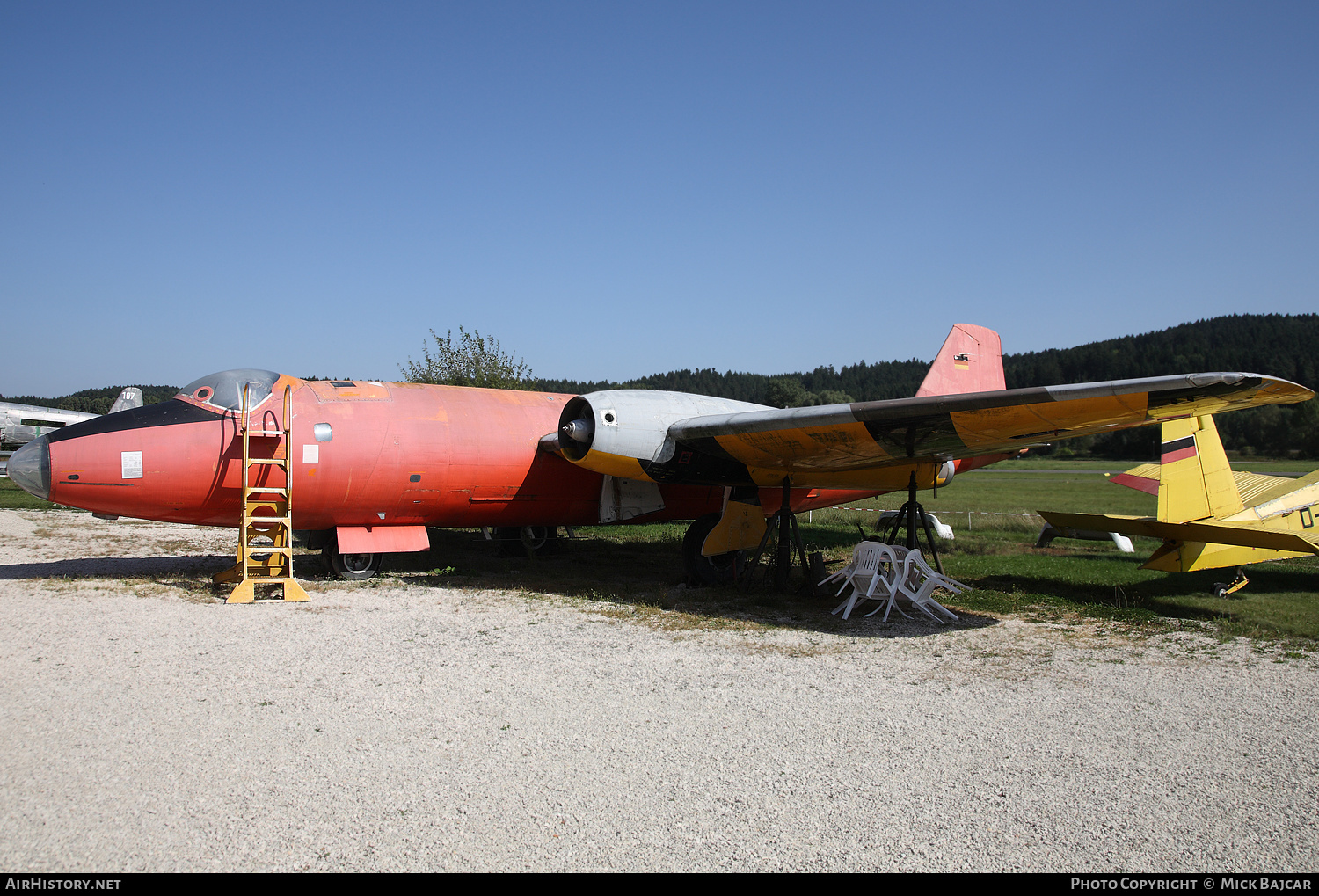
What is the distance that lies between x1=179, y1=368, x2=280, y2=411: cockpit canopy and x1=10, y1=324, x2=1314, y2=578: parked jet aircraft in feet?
0.08

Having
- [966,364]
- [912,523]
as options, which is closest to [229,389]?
[912,523]

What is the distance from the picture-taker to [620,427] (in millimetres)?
10523

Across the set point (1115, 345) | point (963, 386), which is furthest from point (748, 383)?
point (963, 386)

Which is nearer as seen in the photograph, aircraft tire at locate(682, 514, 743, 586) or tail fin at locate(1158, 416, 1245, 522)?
tail fin at locate(1158, 416, 1245, 522)

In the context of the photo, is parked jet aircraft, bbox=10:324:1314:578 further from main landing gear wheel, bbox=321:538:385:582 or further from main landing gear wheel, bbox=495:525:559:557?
main landing gear wheel, bbox=495:525:559:557

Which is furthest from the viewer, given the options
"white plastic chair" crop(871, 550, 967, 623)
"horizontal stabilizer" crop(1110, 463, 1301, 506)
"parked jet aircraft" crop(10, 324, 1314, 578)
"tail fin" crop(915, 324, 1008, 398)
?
"tail fin" crop(915, 324, 1008, 398)

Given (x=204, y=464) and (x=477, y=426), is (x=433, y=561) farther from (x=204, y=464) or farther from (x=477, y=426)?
(x=204, y=464)

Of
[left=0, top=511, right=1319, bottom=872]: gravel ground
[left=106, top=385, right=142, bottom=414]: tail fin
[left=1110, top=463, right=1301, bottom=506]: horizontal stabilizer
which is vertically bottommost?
[left=0, top=511, right=1319, bottom=872]: gravel ground

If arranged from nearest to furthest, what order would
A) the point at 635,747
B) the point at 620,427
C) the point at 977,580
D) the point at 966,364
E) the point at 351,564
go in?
the point at 635,747, the point at 620,427, the point at 351,564, the point at 977,580, the point at 966,364

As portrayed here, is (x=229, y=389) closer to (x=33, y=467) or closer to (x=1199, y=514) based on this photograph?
(x=33, y=467)

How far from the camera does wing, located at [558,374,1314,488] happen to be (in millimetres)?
7426

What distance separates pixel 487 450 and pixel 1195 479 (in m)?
10.9

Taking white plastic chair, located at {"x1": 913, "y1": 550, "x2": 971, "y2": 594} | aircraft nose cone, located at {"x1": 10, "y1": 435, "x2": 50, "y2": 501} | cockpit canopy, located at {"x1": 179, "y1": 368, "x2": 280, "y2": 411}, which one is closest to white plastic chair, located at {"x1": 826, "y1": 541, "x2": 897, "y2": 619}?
white plastic chair, located at {"x1": 913, "y1": 550, "x2": 971, "y2": 594}

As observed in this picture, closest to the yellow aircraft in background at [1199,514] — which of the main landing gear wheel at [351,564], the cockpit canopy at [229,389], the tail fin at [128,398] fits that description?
the main landing gear wheel at [351,564]
